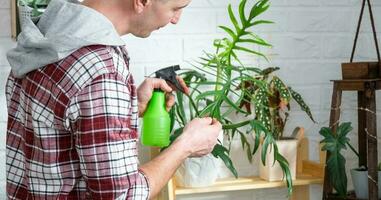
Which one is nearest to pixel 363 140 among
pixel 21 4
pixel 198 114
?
pixel 198 114

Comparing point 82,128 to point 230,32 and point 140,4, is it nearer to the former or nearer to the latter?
point 140,4

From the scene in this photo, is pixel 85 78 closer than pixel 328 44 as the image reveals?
Yes

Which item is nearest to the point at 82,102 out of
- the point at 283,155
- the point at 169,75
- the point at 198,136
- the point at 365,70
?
the point at 198,136

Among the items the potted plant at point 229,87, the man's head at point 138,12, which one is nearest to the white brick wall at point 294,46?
the potted plant at point 229,87

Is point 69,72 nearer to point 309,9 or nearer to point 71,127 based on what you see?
point 71,127

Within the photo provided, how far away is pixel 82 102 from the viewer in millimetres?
1171

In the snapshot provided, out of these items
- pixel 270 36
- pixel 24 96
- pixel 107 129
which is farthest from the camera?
pixel 270 36

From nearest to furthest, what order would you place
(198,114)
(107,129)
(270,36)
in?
(107,129) → (198,114) → (270,36)

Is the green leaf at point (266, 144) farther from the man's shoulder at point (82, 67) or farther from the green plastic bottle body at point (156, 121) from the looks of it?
the man's shoulder at point (82, 67)

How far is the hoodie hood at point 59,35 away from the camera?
3.92 ft

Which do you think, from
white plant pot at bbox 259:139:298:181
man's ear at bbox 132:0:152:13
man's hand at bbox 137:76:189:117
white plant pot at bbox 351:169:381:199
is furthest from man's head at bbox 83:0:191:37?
white plant pot at bbox 351:169:381:199

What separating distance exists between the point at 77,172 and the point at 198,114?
746mm

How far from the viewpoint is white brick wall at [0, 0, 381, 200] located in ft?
7.52

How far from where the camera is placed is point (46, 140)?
123 centimetres
